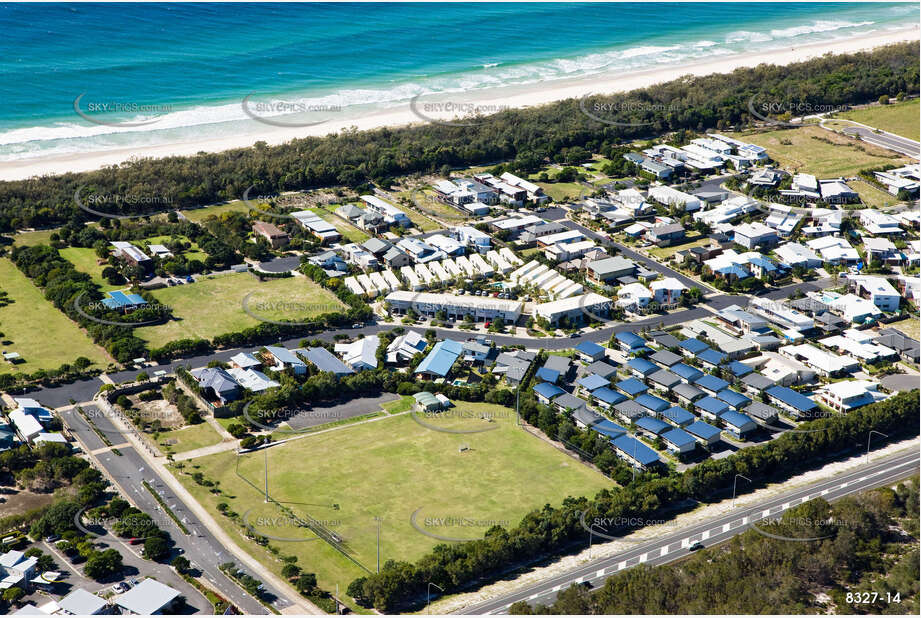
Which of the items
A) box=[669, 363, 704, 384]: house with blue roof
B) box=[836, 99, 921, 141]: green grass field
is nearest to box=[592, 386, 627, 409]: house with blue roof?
box=[669, 363, 704, 384]: house with blue roof

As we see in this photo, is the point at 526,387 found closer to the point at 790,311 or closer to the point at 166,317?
the point at 790,311

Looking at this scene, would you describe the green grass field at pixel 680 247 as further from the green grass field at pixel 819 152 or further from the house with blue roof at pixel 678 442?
the house with blue roof at pixel 678 442

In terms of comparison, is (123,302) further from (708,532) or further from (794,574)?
(794,574)

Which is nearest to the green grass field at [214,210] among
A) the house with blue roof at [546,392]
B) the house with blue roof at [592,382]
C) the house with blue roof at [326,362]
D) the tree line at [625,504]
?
the house with blue roof at [326,362]

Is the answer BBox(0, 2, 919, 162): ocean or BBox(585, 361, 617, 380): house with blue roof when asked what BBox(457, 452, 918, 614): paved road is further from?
BBox(0, 2, 919, 162): ocean

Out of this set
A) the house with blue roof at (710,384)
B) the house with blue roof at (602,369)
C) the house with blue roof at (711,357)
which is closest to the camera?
the house with blue roof at (710,384)

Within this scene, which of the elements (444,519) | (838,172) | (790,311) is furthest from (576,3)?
(444,519)

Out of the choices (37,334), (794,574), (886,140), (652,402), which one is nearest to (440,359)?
(652,402)
